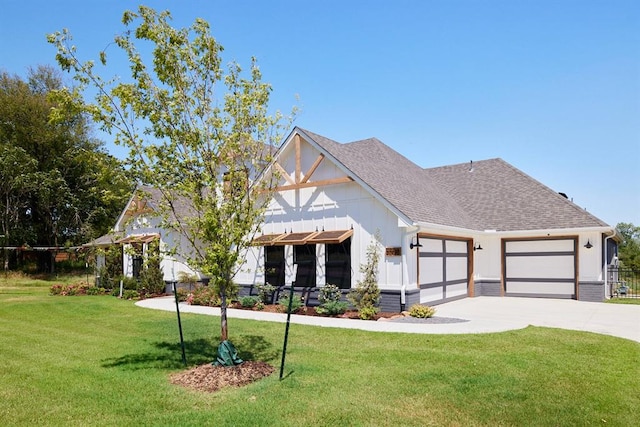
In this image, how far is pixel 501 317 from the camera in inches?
506

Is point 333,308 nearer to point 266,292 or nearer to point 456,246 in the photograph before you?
point 266,292

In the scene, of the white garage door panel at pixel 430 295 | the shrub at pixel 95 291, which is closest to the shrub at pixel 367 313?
the white garage door panel at pixel 430 295

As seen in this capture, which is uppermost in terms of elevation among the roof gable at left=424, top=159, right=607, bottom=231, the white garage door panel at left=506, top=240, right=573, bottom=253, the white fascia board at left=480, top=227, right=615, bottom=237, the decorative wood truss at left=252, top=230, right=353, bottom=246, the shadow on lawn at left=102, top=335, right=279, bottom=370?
the roof gable at left=424, top=159, right=607, bottom=231

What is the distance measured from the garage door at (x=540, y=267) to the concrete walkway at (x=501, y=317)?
2.72ft

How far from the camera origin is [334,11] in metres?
11.5

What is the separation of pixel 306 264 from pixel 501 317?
6.50m

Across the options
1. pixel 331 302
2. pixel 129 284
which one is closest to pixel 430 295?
pixel 331 302

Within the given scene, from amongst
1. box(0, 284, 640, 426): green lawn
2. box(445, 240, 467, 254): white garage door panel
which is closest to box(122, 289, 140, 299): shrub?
box(0, 284, 640, 426): green lawn

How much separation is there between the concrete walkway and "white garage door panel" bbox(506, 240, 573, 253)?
2.06m

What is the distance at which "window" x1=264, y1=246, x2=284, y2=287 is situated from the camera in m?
16.6

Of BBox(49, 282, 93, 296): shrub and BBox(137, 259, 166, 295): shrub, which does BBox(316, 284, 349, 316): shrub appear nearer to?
BBox(137, 259, 166, 295): shrub

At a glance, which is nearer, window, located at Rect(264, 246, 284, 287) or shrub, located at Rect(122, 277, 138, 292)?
window, located at Rect(264, 246, 284, 287)

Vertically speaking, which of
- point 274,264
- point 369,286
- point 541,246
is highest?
point 541,246

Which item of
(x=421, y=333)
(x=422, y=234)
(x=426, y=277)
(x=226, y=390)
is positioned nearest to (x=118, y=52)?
(x=226, y=390)
